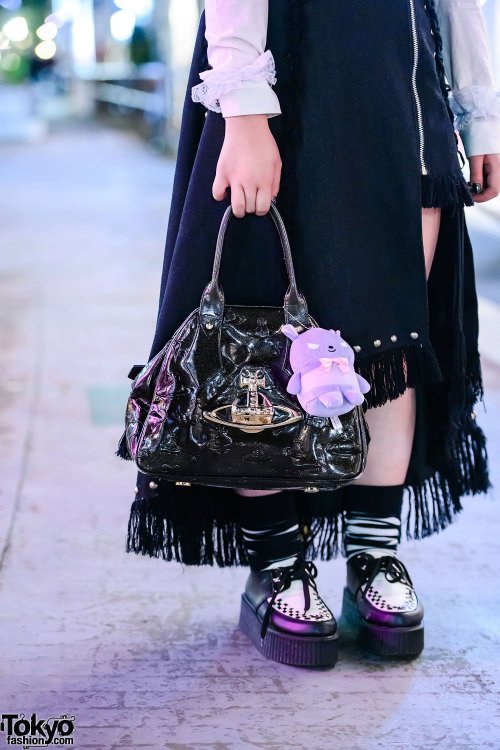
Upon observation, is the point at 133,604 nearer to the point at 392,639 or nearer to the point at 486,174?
the point at 392,639

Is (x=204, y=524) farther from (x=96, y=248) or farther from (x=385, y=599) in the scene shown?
(x=96, y=248)

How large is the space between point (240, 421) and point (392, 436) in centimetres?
33

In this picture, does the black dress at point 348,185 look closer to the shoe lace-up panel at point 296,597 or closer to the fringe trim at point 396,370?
the fringe trim at point 396,370

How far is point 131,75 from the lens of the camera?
1627 cm

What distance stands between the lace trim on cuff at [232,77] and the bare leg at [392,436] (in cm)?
34

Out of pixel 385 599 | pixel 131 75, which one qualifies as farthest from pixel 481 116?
pixel 131 75

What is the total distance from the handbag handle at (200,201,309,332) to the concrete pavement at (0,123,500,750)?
515 mm

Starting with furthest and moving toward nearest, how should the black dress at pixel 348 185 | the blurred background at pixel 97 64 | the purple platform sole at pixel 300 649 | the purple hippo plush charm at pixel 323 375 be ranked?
the blurred background at pixel 97 64
the purple platform sole at pixel 300 649
the black dress at pixel 348 185
the purple hippo plush charm at pixel 323 375

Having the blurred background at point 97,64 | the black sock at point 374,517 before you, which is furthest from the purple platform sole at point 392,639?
the blurred background at point 97,64

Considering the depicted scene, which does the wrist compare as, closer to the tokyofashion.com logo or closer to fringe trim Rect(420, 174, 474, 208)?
fringe trim Rect(420, 174, 474, 208)

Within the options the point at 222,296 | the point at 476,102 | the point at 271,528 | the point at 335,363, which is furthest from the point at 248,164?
the point at 271,528

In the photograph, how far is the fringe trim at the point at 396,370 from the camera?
1407 mm

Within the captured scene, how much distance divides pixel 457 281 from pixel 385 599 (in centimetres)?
49

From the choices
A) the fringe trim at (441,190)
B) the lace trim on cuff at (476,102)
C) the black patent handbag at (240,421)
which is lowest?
the black patent handbag at (240,421)
